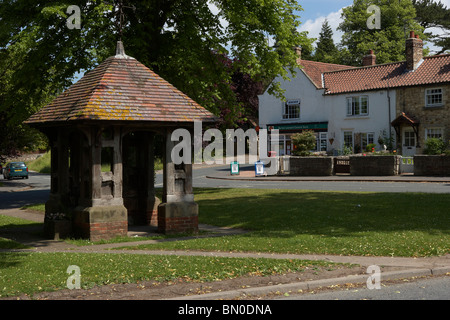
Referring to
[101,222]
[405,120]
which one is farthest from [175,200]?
[405,120]

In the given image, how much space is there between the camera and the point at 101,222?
14.4m

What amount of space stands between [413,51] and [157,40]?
26.0 metres

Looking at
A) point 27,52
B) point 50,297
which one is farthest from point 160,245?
point 27,52

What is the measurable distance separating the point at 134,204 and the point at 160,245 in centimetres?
448

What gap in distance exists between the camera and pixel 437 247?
11.8 m

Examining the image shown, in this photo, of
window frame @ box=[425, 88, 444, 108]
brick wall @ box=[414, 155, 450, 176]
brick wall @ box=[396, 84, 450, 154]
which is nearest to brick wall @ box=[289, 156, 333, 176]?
brick wall @ box=[414, 155, 450, 176]

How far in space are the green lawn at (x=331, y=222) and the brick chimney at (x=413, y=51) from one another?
970 inches

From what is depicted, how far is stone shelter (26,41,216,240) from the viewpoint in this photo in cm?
1416

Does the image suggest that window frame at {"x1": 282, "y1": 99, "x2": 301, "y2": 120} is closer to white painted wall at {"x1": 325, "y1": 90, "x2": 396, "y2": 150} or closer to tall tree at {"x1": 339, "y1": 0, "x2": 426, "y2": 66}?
white painted wall at {"x1": 325, "y1": 90, "x2": 396, "y2": 150}

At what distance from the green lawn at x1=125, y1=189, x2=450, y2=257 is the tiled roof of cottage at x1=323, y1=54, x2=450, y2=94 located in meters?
23.0

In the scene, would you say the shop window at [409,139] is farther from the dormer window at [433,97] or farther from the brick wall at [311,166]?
the brick wall at [311,166]

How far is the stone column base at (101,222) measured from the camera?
14.2 m

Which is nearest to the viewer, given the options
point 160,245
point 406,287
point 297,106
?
point 406,287

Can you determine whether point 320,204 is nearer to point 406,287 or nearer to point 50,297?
point 406,287
